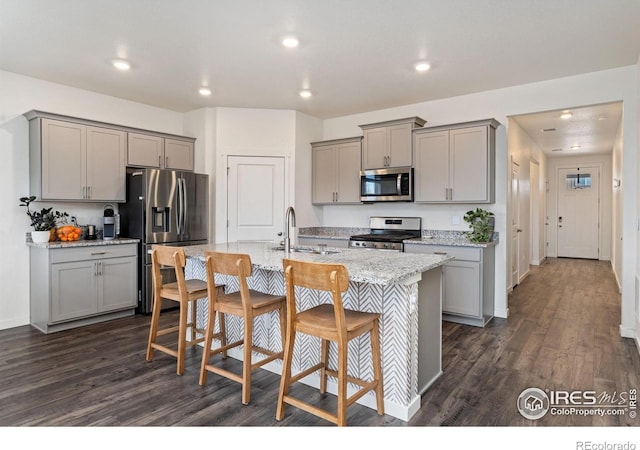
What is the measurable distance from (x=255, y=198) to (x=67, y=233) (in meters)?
2.22

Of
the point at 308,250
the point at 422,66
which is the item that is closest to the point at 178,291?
the point at 308,250

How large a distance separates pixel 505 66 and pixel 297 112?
2.68 metres

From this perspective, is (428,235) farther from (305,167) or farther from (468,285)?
(305,167)

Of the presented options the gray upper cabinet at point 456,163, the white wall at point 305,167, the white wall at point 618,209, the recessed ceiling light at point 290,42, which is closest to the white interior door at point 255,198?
the white wall at point 305,167

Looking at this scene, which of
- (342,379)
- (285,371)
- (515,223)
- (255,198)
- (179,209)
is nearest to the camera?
(342,379)

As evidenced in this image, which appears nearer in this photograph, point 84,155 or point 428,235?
point 84,155

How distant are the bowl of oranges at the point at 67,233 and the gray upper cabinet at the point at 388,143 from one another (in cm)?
347

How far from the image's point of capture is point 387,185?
4.99m

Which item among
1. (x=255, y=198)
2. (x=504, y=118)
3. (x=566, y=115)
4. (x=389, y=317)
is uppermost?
(x=566, y=115)

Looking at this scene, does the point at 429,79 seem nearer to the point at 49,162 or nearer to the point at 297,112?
the point at 297,112

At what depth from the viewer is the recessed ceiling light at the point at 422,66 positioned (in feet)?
12.0

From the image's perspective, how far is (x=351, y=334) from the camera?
2.06 metres

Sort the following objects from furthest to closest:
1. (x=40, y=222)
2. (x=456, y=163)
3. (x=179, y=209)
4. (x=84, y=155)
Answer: (x=179, y=209) → (x=456, y=163) → (x=84, y=155) → (x=40, y=222)
